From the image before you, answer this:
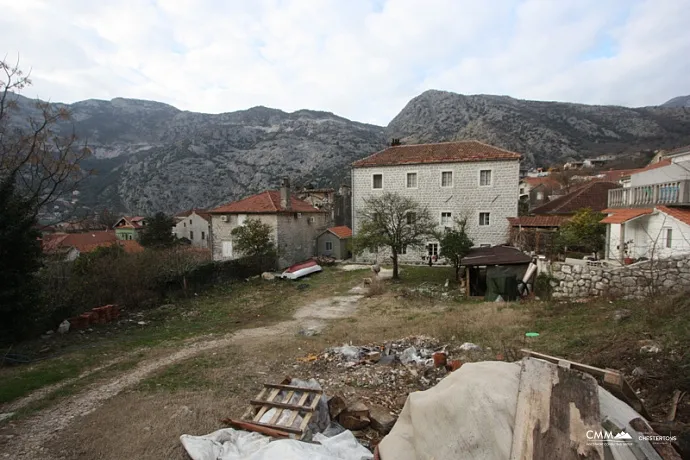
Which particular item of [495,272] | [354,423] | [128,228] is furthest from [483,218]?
[128,228]

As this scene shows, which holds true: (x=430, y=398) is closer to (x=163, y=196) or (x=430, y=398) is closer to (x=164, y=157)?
(x=163, y=196)

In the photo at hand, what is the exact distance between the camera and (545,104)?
8931 centimetres

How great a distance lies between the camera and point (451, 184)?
966 inches

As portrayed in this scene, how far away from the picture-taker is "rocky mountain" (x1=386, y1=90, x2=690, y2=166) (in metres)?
69.2

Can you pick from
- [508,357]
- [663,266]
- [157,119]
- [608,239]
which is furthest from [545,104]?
[157,119]

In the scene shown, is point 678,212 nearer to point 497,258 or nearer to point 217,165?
point 497,258

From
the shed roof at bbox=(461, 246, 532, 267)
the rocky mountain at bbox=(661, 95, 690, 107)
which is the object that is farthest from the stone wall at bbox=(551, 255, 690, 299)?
the rocky mountain at bbox=(661, 95, 690, 107)

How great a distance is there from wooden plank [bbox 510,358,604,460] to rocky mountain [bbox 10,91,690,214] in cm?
5878

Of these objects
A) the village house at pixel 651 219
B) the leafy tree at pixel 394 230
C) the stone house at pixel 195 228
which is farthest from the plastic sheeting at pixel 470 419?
the stone house at pixel 195 228

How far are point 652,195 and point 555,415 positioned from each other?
15.4 metres

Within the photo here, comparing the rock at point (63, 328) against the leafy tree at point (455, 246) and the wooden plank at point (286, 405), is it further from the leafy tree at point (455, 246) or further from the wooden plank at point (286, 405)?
the leafy tree at point (455, 246)

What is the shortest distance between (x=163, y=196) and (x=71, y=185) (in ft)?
194

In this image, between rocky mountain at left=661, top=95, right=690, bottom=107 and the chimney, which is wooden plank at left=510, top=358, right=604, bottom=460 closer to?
the chimney

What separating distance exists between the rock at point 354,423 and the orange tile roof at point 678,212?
12.8 metres
